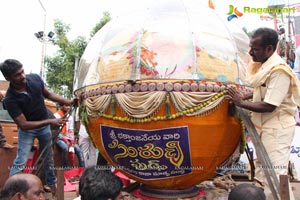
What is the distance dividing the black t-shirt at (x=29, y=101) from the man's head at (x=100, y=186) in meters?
2.07

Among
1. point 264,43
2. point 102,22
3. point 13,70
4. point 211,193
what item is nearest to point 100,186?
point 264,43

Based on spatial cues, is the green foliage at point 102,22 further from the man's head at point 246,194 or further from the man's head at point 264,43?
the man's head at point 246,194

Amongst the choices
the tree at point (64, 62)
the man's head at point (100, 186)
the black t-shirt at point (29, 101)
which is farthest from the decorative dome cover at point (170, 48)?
the tree at point (64, 62)

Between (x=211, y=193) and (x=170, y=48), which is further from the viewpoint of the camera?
(x=211, y=193)

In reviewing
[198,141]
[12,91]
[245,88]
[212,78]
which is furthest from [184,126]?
[12,91]

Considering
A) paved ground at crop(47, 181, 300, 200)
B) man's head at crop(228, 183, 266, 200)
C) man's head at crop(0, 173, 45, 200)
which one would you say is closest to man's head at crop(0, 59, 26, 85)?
paved ground at crop(47, 181, 300, 200)

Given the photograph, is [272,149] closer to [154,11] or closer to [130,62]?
[130,62]

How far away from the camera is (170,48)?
129 inches

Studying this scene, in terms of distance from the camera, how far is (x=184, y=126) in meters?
3.23

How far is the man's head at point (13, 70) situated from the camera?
3730mm

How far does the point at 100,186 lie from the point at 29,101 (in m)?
2.25

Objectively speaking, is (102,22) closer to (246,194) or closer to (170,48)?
(170,48)

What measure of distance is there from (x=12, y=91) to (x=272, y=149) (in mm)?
2557

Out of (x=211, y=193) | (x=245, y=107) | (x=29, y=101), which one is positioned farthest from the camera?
(x=211, y=193)
